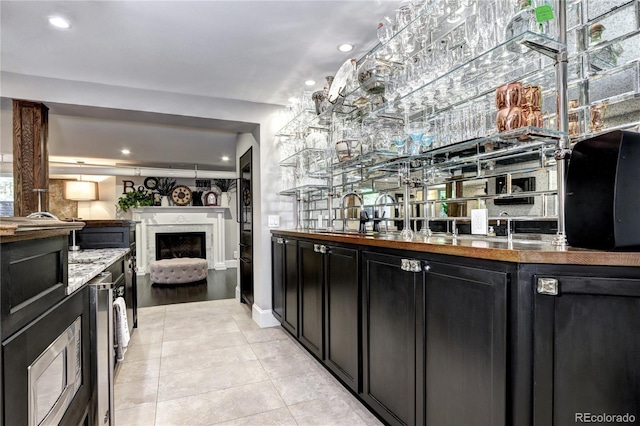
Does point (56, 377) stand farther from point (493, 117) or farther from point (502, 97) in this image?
point (493, 117)

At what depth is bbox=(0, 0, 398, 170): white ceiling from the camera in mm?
2039

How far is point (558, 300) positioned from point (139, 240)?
7.93 meters

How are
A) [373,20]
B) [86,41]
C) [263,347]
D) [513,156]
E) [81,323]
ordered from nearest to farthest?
[81,323] → [513,156] → [373,20] → [86,41] → [263,347]

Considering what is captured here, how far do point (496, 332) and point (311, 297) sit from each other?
1.67 meters

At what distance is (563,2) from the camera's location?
133 cm

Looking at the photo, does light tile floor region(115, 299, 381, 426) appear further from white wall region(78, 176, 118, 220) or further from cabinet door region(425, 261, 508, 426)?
white wall region(78, 176, 118, 220)

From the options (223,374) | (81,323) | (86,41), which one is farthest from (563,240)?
(86,41)

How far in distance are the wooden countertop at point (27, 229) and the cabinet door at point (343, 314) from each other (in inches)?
54.8

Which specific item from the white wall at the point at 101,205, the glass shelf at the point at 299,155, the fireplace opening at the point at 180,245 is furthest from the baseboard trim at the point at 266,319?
the white wall at the point at 101,205

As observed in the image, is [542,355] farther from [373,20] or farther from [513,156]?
[373,20]

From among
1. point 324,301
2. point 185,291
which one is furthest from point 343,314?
point 185,291

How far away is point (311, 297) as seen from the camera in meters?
2.65

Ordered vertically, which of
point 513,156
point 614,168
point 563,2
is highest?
point 563,2

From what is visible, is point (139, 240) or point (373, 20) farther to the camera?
point (139, 240)
